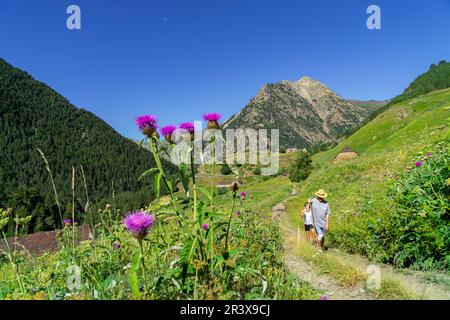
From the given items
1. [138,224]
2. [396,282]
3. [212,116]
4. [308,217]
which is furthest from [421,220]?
[308,217]

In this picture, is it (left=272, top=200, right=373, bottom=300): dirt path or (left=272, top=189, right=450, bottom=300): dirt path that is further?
(left=272, top=200, right=373, bottom=300): dirt path

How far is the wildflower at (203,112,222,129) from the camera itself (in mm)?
3891

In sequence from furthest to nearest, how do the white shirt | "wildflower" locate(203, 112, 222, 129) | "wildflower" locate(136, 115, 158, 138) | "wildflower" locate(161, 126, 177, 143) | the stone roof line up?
the white shirt → the stone roof → "wildflower" locate(203, 112, 222, 129) → "wildflower" locate(161, 126, 177, 143) → "wildflower" locate(136, 115, 158, 138)

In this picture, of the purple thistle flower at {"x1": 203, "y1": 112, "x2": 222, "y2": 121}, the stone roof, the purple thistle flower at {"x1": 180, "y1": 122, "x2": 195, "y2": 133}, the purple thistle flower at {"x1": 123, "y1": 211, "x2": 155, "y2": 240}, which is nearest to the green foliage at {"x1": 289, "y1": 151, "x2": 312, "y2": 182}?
the stone roof

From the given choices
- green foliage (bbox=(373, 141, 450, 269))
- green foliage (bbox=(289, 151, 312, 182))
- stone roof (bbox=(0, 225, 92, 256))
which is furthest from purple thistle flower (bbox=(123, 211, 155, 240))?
green foliage (bbox=(289, 151, 312, 182))

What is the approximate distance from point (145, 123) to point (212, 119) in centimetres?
80

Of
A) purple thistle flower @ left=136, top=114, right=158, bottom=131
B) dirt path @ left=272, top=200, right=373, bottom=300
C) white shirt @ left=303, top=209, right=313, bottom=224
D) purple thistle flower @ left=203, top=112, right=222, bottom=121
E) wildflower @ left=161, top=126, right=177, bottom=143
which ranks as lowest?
white shirt @ left=303, top=209, right=313, bottom=224

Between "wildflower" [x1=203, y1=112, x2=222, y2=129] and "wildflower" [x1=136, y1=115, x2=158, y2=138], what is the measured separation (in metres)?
0.66

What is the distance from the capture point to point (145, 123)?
11.5 ft

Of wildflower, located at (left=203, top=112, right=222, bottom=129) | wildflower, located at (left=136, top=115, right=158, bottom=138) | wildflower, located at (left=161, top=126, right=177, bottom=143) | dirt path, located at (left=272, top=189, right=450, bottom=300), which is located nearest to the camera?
wildflower, located at (left=136, top=115, right=158, bottom=138)

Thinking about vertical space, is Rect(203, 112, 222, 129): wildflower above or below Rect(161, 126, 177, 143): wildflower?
above

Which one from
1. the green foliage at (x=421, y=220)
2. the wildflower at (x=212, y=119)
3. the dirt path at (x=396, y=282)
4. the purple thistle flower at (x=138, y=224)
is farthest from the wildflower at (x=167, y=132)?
the green foliage at (x=421, y=220)

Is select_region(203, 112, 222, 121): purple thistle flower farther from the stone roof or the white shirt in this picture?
the white shirt
